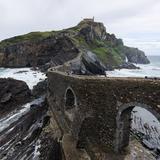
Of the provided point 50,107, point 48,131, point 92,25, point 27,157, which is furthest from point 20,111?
point 92,25

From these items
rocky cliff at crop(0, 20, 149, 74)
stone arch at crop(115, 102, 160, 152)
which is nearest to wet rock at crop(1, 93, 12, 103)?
rocky cliff at crop(0, 20, 149, 74)

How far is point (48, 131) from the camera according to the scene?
26.0m

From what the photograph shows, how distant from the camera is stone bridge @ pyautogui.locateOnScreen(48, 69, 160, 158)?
16.5 meters

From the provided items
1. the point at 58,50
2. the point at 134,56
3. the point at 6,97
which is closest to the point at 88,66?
the point at 58,50

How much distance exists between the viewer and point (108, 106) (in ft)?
62.8

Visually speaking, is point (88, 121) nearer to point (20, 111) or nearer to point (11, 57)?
point (20, 111)

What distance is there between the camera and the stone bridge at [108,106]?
54.2 ft

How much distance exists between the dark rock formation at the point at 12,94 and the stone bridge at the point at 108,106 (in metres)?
18.1

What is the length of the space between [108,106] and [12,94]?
85.7 feet

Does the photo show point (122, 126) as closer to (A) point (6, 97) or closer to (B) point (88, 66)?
(A) point (6, 97)

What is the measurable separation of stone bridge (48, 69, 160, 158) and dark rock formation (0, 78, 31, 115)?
18.1 meters

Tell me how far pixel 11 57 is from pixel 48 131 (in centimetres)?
5803

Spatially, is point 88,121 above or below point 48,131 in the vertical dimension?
above

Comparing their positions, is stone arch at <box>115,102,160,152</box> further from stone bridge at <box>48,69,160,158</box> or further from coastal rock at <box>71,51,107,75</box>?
coastal rock at <box>71,51,107,75</box>
